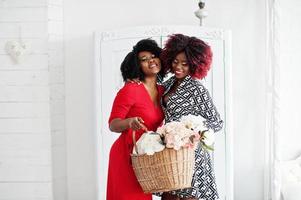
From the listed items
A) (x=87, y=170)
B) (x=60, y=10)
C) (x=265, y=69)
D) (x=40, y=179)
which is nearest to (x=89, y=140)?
(x=87, y=170)

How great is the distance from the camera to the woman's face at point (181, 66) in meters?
2.71

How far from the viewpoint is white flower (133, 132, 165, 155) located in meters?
2.45

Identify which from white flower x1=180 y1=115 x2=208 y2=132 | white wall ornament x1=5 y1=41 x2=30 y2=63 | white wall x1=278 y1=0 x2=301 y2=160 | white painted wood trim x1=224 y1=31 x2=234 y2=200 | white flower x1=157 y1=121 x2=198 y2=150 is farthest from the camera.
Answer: white wall x1=278 y1=0 x2=301 y2=160

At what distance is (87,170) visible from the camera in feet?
16.1

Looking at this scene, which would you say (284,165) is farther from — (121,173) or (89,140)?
(121,173)

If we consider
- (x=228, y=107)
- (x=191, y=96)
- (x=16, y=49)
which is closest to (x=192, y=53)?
(x=191, y=96)

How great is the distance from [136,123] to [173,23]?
2.38m

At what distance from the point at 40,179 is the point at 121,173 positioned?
1.90 m

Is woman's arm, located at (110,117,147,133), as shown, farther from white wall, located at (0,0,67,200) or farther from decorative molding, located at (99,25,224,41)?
white wall, located at (0,0,67,200)

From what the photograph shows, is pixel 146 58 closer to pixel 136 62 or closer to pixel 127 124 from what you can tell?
pixel 136 62

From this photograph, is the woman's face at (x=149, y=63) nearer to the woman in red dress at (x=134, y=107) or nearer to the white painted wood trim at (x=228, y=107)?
the woman in red dress at (x=134, y=107)

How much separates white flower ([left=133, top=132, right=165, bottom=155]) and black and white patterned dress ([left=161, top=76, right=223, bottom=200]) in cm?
20

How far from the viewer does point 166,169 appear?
2.45 metres

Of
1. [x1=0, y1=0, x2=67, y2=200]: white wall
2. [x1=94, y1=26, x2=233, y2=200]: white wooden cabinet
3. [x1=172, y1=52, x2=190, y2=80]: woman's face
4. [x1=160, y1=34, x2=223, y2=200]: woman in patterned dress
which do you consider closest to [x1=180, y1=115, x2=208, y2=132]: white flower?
[x1=160, y1=34, x2=223, y2=200]: woman in patterned dress
